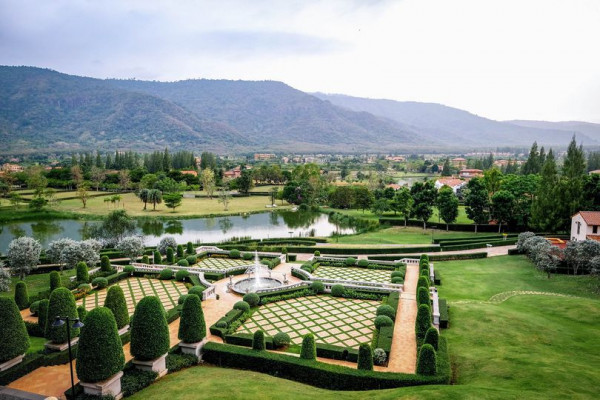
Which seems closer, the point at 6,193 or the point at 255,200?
the point at 6,193

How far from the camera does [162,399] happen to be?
1552cm

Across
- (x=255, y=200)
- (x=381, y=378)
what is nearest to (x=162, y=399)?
(x=381, y=378)

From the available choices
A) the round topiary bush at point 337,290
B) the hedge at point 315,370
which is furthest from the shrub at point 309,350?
the round topiary bush at point 337,290

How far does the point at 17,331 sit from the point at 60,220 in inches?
2540

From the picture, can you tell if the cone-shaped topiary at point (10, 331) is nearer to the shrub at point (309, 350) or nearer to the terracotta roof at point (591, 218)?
the shrub at point (309, 350)

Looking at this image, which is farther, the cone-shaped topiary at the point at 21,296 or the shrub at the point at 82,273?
the shrub at the point at 82,273

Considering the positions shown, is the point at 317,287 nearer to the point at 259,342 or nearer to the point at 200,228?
the point at 259,342

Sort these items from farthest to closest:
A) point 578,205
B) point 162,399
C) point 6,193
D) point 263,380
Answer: point 6,193 → point 578,205 → point 263,380 → point 162,399

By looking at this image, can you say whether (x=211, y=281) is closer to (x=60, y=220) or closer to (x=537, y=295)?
(x=537, y=295)

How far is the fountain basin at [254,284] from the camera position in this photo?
31781 mm

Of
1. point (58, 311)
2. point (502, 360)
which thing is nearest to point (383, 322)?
point (502, 360)

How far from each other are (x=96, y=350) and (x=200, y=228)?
54500 millimetres

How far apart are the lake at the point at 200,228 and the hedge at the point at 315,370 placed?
38.5m

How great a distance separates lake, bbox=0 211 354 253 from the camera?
61.4 metres
